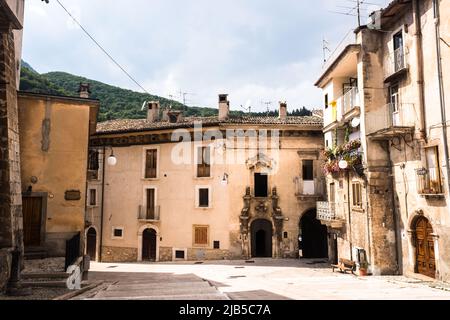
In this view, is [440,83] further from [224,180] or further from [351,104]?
[224,180]

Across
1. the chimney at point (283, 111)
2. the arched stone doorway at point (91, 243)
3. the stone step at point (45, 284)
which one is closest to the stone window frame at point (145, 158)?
the arched stone doorway at point (91, 243)

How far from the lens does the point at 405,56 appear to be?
46.2ft

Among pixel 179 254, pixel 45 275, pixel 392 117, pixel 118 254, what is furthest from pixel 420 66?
pixel 118 254

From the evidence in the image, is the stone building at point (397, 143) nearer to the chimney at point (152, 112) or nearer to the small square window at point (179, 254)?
the small square window at point (179, 254)

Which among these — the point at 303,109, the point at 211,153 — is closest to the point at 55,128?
the point at 211,153

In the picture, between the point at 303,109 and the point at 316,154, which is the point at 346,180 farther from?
the point at 303,109

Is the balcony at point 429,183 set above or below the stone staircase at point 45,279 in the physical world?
above

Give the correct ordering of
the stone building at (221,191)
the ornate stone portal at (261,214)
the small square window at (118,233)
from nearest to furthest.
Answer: the ornate stone portal at (261,214)
the stone building at (221,191)
the small square window at (118,233)

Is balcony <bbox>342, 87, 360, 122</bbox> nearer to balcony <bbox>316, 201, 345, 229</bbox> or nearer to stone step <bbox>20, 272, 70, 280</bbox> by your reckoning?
balcony <bbox>316, 201, 345, 229</bbox>

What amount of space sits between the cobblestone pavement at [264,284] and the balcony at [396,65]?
8260 millimetres

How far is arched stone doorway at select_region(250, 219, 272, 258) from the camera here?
23641 millimetres

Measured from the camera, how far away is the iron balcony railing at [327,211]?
65.4ft

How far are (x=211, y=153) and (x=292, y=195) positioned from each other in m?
6.35

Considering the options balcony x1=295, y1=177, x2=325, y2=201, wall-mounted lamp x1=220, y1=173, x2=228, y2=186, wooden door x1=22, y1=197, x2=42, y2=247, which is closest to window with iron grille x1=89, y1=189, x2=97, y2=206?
wall-mounted lamp x1=220, y1=173, x2=228, y2=186
